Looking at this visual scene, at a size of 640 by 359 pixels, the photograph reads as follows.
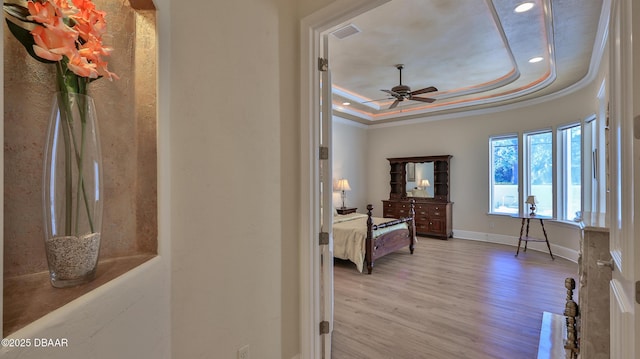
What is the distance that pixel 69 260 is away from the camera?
68 centimetres

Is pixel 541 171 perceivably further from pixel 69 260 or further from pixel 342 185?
pixel 69 260

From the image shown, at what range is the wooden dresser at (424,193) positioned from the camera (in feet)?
21.0

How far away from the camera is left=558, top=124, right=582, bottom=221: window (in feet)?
15.4

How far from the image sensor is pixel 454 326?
2562mm

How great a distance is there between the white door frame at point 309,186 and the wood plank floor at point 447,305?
56 cm

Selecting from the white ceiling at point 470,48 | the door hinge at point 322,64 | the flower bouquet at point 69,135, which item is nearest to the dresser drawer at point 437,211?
the white ceiling at point 470,48

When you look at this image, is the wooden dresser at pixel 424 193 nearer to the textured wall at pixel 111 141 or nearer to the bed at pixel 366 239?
the bed at pixel 366 239

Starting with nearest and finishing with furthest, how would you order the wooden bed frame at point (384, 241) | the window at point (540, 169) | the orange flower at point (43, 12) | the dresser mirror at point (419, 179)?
the orange flower at point (43, 12)
the wooden bed frame at point (384, 241)
the window at point (540, 169)
the dresser mirror at point (419, 179)

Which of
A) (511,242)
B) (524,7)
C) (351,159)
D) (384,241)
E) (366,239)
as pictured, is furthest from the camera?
(351,159)

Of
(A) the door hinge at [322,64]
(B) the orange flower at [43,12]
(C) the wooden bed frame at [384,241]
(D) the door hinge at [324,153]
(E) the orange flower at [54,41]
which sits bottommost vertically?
(C) the wooden bed frame at [384,241]

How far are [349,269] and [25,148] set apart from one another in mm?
4101

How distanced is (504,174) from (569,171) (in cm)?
114

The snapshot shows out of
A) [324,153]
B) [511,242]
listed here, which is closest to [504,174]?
[511,242]

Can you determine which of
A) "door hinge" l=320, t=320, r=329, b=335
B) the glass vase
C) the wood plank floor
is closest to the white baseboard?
the wood plank floor
